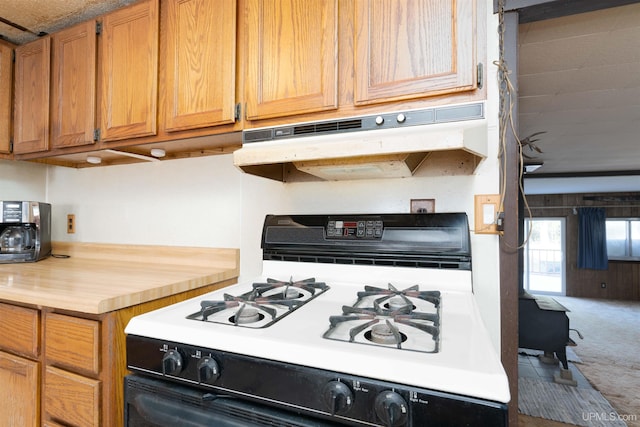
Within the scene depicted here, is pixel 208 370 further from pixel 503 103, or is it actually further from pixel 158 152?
pixel 158 152

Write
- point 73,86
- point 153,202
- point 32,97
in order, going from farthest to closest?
point 153,202 < point 32,97 < point 73,86

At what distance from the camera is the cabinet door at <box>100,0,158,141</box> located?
1.38m

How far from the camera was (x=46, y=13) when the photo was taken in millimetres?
1610

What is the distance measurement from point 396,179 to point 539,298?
287 cm

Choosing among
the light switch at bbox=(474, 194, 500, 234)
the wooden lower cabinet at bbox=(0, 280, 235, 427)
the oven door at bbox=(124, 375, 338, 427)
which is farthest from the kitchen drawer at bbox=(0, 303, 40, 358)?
the light switch at bbox=(474, 194, 500, 234)

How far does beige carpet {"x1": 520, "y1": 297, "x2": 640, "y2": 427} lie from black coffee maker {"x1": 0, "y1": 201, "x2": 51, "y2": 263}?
132 inches

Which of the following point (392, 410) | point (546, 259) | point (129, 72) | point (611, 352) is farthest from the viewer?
point (546, 259)

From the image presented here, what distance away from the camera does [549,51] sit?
171 cm

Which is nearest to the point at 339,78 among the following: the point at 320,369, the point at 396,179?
the point at 396,179

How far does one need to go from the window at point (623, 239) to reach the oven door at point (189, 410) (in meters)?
9.86

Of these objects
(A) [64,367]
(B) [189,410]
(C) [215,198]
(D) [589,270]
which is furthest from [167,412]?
(D) [589,270]

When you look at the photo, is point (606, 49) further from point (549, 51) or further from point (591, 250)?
point (591, 250)

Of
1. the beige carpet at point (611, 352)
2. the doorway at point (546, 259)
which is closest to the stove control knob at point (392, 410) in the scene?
the beige carpet at point (611, 352)

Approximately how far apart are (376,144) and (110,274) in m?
1.32
